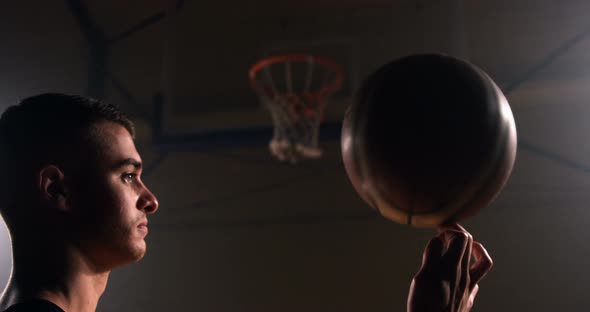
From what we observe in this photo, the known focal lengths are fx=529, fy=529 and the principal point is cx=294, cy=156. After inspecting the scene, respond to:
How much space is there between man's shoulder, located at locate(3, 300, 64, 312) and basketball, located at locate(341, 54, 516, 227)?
80cm

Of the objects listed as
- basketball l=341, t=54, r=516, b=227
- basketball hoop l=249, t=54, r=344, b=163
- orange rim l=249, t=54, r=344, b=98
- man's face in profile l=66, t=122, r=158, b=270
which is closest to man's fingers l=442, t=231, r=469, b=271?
basketball l=341, t=54, r=516, b=227

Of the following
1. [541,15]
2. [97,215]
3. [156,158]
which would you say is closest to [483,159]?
[97,215]

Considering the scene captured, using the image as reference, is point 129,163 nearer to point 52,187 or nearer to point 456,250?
point 52,187

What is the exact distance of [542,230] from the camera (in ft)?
19.5

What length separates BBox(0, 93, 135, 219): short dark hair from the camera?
141 centimetres

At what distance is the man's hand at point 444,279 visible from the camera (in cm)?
113

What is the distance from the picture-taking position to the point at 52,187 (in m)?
1.38

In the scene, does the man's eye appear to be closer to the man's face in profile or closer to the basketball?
the man's face in profile

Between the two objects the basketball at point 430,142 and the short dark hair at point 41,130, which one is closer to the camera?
the basketball at point 430,142

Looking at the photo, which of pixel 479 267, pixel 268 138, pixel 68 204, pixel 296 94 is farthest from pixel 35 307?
pixel 296 94

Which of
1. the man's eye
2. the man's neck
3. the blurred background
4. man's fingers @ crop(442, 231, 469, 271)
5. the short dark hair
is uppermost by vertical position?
the short dark hair

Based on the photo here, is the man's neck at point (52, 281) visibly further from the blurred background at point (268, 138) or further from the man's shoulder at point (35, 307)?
the blurred background at point (268, 138)

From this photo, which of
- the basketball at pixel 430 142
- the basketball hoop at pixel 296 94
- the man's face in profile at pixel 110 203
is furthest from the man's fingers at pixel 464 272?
the basketball hoop at pixel 296 94

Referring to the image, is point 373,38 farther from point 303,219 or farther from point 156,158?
point 156,158
